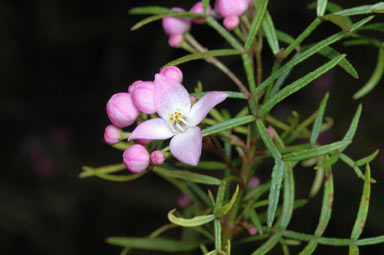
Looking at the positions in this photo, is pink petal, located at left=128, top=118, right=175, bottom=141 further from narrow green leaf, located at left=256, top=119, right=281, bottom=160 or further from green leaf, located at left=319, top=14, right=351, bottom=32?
green leaf, located at left=319, top=14, right=351, bottom=32

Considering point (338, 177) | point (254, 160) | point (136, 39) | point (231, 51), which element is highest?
point (136, 39)

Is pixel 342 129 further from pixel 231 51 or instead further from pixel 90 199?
pixel 231 51

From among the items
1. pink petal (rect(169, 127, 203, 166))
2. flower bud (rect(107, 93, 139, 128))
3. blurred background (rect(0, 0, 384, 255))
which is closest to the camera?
pink petal (rect(169, 127, 203, 166))

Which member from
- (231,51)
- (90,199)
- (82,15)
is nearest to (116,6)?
(82,15)

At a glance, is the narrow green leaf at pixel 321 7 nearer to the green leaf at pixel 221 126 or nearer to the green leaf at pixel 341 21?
the green leaf at pixel 341 21

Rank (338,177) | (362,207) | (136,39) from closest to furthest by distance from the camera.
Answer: (362,207), (338,177), (136,39)

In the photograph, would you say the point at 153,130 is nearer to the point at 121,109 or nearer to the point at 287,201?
the point at 121,109

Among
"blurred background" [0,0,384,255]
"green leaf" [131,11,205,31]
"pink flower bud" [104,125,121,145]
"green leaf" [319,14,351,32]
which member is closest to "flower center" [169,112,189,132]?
"pink flower bud" [104,125,121,145]

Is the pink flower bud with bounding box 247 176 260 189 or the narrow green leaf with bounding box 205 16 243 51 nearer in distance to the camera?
the narrow green leaf with bounding box 205 16 243 51
